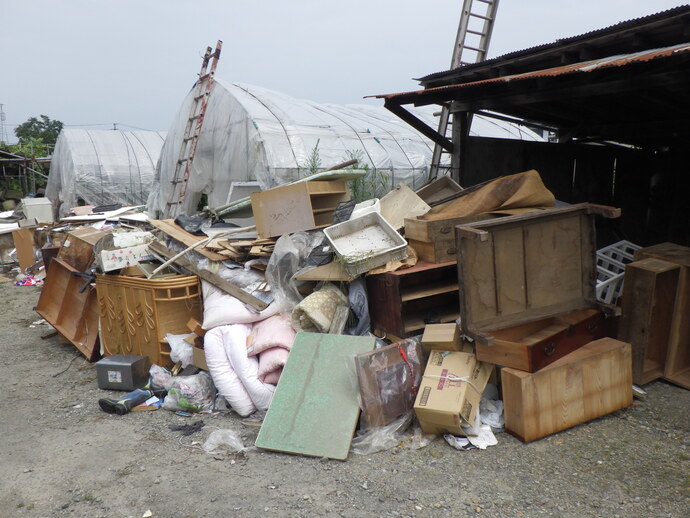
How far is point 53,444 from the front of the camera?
12.5 feet

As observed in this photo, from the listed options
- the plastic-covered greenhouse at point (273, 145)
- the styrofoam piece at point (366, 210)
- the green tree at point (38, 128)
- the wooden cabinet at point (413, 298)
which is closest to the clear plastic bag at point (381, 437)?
the wooden cabinet at point (413, 298)

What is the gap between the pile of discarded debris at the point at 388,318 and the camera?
143 inches

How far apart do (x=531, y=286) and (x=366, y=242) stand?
1540 millimetres

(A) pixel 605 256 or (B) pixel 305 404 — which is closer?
(B) pixel 305 404

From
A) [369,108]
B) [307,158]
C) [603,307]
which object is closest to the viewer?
[603,307]

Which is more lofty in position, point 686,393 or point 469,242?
point 469,242

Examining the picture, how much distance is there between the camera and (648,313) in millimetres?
4172

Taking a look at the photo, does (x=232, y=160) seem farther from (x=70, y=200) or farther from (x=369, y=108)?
(x=70, y=200)

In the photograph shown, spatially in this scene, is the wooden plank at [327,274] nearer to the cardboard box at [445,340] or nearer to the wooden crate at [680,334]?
the cardboard box at [445,340]

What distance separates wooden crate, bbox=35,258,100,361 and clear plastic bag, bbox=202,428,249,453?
257 centimetres

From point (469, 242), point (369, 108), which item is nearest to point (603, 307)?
point (469, 242)

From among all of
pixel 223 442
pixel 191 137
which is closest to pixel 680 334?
pixel 223 442

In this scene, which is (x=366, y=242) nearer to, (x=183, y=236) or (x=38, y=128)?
(x=183, y=236)

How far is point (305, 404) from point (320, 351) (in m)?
0.48
